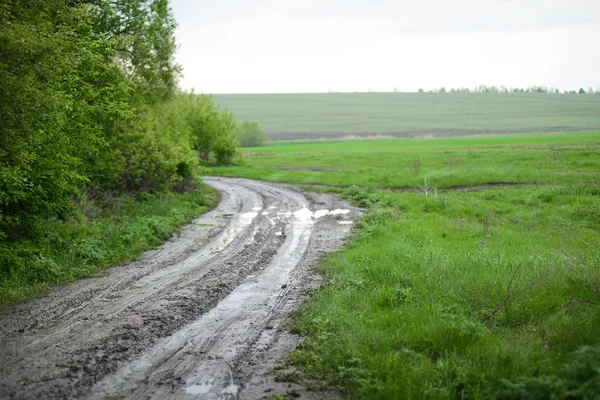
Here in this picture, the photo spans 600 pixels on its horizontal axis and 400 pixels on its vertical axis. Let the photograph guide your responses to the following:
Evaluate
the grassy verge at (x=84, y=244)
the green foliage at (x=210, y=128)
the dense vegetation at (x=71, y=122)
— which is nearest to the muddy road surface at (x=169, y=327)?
the grassy verge at (x=84, y=244)

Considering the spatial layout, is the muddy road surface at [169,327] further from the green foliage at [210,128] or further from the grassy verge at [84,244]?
the green foliage at [210,128]

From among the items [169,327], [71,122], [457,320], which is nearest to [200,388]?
[169,327]

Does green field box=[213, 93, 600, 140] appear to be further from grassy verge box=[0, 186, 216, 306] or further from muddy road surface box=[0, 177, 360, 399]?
muddy road surface box=[0, 177, 360, 399]

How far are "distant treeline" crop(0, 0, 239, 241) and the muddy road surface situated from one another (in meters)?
2.49

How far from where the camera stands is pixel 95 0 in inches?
750

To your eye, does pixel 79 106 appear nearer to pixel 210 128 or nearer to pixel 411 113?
pixel 210 128

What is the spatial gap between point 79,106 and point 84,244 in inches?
134

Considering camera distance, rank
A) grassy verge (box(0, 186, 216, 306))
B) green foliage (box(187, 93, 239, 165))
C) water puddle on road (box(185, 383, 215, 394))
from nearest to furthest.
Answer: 1. water puddle on road (box(185, 383, 215, 394))
2. grassy verge (box(0, 186, 216, 306))
3. green foliage (box(187, 93, 239, 165))

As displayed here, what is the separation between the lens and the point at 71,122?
11930 millimetres

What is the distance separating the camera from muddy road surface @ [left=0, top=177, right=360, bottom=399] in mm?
5742

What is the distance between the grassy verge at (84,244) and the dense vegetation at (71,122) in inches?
1.8

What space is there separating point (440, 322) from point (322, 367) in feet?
6.11

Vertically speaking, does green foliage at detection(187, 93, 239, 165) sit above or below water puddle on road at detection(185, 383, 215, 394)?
above

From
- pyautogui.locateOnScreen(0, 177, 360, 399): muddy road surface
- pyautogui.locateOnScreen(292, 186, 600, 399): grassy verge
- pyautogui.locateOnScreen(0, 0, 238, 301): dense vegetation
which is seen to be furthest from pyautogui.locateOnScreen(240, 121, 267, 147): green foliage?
pyautogui.locateOnScreen(292, 186, 600, 399): grassy verge
